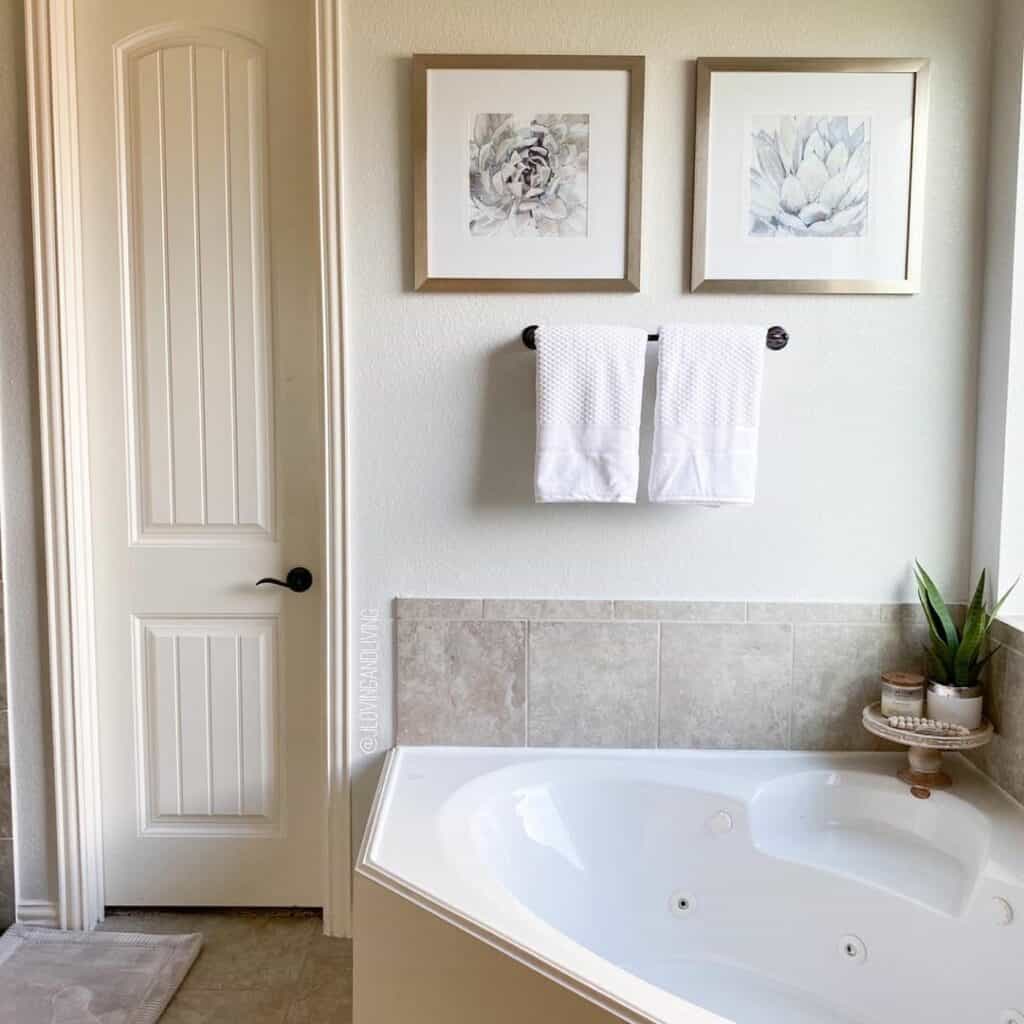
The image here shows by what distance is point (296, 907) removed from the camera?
2.13 m

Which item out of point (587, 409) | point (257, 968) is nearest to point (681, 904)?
point (257, 968)

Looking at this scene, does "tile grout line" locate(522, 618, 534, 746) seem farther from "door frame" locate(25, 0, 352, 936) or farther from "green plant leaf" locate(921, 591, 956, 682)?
"green plant leaf" locate(921, 591, 956, 682)

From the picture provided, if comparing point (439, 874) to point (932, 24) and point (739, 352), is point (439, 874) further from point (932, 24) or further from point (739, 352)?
point (932, 24)

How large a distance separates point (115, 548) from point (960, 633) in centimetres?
202

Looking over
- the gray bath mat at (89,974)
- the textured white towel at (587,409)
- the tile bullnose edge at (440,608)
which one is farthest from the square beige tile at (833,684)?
the gray bath mat at (89,974)

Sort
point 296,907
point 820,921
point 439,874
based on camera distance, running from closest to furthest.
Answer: point 439,874
point 820,921
point 296,907

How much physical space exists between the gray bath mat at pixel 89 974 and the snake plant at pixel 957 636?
1.82m

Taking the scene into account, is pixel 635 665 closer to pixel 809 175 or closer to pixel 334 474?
pixel 334 474

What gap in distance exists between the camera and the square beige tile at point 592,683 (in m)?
1.94

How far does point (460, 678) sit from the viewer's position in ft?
6.39

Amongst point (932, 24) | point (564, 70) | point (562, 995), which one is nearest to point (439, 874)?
point (562, 995)

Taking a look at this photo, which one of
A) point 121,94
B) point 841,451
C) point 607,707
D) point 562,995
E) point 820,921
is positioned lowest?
point 820,921

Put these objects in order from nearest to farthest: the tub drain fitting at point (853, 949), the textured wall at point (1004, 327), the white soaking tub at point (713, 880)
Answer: the white soaking tub at point (713, 880) → the tub drain fitting at point (853, 949) → the textured wall at point (1004, 327)

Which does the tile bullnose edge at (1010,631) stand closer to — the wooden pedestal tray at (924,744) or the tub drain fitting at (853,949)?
the wooden pedestal tray at (924,744)
